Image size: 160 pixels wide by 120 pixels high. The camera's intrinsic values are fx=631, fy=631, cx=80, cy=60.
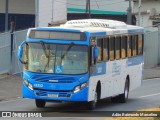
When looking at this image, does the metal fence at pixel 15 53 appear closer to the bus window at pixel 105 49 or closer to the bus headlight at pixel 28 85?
the bus window at pixel 105 49

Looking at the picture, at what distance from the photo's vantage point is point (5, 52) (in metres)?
31.3

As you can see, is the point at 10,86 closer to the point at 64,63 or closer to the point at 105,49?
the point at 105,49

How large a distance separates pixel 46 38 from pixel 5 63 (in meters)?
12.9

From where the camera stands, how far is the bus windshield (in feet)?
60.8

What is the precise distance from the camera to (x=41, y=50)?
1883 cm

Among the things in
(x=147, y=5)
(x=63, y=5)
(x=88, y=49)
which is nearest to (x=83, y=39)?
(x=88, y=49)

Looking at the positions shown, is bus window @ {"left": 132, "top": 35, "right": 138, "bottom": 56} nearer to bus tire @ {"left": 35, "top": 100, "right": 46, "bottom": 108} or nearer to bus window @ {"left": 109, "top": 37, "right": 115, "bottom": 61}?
bus window @ {"left": 109, "top": 37, "right": 115, "bottom": 61}

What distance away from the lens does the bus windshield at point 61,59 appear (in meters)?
18.5

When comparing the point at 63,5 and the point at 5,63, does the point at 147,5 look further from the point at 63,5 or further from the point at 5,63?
the point at 5,63

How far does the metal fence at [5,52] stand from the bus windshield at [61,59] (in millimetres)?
12380

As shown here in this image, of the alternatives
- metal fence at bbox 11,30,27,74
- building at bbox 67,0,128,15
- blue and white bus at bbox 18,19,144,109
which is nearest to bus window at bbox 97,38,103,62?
blue and white bus at bbox 18,19,144,109

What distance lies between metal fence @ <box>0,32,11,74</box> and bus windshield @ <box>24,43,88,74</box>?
12380 mm

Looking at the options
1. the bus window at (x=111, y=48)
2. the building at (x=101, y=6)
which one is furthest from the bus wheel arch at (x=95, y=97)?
the building at (x=101, y=6)

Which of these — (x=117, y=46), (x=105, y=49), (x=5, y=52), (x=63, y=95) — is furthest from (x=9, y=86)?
(x=63, y=95)
